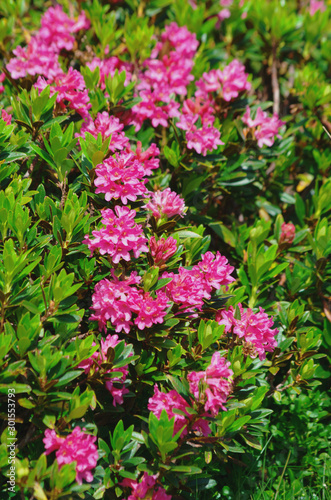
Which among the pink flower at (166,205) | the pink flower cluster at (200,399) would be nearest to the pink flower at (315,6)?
the pink flower at (166,205)

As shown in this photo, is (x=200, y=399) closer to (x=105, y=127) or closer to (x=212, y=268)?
(x=212, y=268)

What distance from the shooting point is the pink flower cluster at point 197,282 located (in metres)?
2.49

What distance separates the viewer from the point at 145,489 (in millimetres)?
2221

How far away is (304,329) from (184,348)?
760 millimetres

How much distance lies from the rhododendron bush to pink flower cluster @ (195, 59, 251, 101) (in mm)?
11

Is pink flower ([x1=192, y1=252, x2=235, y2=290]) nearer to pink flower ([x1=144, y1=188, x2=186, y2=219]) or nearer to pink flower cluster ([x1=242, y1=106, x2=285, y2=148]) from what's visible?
pink flower ([x1=144, y1=188, x2=186, y2=219])

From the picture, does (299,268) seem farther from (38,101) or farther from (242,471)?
(38,101)

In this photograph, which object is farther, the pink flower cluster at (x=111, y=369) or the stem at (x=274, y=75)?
the stem at (x=274, y=75)

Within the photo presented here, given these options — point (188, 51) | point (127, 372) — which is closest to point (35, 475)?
point (127, 372)

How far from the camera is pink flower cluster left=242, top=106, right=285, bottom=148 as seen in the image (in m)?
3.38

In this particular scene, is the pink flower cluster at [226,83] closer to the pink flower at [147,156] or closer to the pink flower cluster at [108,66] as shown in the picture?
the pink flower cluster at [108,66]

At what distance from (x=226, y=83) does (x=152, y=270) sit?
1.66 m

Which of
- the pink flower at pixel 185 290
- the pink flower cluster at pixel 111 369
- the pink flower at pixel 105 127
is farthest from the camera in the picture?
the pink flower at pixel 105 127

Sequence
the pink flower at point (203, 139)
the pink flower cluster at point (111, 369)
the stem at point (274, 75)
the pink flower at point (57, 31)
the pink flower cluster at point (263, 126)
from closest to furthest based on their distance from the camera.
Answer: the pink flower cluster at point (111, 369) → the pink flower at point (203, 139) → the pink flower cluster at point (263, 126) → the pink flower at point (57, 31) → the stem at point (274, 75)
